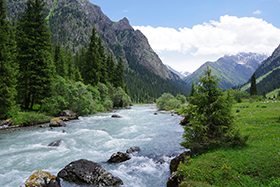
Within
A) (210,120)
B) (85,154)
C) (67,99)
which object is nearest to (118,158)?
(85,154)

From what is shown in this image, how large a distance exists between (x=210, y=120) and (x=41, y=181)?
11.1 m

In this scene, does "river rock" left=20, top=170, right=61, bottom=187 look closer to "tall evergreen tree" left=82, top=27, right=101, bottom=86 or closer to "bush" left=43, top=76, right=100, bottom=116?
"bush" left=43, top=76, right=100, bottom=116

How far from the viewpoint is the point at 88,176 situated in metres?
9.26

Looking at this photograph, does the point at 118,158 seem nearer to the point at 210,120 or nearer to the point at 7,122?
the point at 210,120

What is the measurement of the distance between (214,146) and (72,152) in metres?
12.2

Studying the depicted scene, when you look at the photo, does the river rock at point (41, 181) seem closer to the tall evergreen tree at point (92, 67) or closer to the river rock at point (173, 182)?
the river rock at point (173, 182)

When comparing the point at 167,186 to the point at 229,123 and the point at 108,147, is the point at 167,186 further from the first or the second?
the point at 108,147

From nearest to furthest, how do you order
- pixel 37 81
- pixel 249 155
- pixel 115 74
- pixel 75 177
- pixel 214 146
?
1. pixel 249 155
2. pixel 75 177
3. pixel 214 146
4. pixel 37 81
5. pixel 115 74

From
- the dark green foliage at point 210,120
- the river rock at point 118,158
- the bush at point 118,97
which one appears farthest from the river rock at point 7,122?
the bush at point 118,97

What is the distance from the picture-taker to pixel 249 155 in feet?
28.5

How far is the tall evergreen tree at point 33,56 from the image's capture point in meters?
30.2

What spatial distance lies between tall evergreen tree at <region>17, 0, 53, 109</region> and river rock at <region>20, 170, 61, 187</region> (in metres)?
26.6

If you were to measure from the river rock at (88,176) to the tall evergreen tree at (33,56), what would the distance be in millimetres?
26332

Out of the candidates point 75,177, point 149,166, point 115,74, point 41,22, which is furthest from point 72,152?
point 115,74
